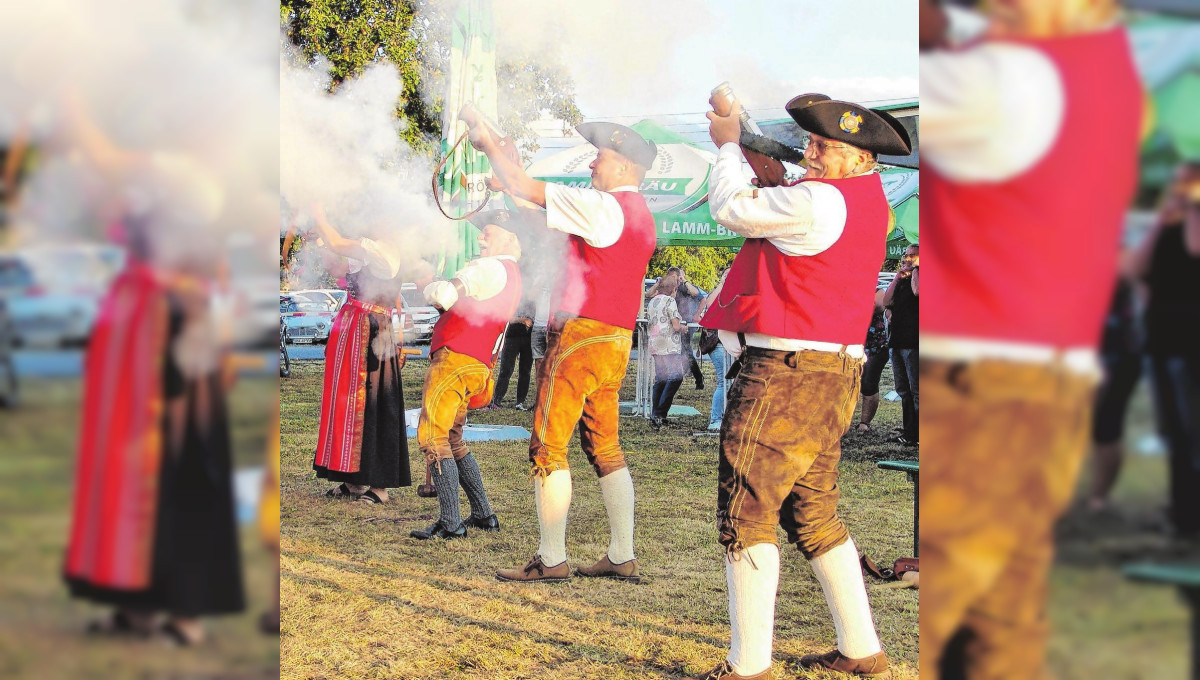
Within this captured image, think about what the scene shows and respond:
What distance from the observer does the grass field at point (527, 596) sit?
11.3 ft

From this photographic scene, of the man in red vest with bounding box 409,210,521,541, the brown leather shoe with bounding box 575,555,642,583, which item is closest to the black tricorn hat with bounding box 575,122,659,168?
the man in red vest with bounding box 409,210,521,541

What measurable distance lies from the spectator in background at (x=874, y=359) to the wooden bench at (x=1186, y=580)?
7738 mm

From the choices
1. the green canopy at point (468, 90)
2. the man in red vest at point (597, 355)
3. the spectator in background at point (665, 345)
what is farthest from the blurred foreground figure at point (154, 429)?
the spectator in background at point (665, 345)

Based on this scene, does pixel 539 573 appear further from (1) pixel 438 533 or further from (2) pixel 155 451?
(2) pixel 155 451

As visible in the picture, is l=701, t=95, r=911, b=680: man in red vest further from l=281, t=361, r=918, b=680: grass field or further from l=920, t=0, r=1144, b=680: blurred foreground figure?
l=920, t=0, r=1144, b=680: blurred foreground figure

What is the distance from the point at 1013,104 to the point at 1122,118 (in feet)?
0.46

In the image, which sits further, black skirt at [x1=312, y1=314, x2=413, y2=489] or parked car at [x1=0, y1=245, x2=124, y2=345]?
black skirt at [x1=312, y1=314, x2=413, y2=489]

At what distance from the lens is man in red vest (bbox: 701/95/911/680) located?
2.86 m

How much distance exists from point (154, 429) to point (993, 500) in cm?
122

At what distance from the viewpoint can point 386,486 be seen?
6.26 metres

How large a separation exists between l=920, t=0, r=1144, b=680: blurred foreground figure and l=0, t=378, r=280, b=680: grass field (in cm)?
116

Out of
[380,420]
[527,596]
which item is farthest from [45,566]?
[380,420]

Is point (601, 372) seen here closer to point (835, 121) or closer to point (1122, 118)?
point (835, 121)

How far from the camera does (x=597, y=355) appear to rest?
14.2 ft
